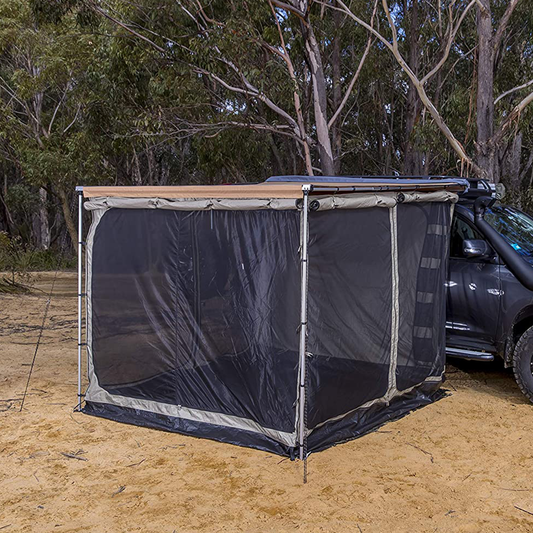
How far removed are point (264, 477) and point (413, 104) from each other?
1761 centimetres

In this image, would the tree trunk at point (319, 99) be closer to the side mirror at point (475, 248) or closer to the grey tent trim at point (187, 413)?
the side mirror at point (475, 248)

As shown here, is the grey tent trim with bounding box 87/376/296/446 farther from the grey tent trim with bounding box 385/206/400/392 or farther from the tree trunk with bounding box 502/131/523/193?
the tree trunk with bounding box 502/131/523/193

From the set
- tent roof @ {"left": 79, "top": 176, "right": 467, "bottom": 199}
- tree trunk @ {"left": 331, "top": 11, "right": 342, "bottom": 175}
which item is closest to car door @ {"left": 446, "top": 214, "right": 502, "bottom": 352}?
tent roof @ {"left": 79, "top": 176, "right": 467, "bottom": 199}

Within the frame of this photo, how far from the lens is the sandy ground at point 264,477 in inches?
181

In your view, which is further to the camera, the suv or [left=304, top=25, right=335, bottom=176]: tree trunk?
[left=304, top=25, right=335, bottom=176]: tree trunk

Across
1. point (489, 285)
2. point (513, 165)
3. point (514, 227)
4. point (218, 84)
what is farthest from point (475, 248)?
point (513, 165)

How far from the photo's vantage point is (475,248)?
7.33 m

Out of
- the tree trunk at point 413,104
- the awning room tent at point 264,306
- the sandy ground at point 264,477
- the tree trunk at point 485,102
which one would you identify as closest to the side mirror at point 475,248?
the awning room tent at point 264,306

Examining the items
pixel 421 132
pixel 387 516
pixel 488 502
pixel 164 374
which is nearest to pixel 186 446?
pixel 164 374

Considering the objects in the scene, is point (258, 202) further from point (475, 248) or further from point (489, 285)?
point (489, 285)

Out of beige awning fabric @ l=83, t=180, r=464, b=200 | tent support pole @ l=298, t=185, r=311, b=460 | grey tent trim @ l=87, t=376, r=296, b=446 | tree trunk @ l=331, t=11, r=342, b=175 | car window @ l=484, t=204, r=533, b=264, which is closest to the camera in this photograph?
tent support pole @ l=298, t=185, r=311, b=460

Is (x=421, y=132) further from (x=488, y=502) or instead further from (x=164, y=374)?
(x=488, y=502)

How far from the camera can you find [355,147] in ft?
78.8

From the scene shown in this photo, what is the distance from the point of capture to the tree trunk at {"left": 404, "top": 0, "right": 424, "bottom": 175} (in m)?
19.5
